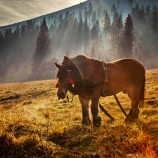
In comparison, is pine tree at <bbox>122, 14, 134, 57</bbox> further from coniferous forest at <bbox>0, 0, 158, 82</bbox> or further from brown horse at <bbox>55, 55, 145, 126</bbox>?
brown horse at <bbox>55, 55, 145, 126</bbox>

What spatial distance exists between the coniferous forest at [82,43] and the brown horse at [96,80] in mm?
59371

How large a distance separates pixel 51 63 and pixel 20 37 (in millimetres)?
65497

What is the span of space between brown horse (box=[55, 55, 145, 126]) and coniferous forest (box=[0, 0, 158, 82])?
195 ft

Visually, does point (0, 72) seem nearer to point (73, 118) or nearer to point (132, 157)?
point (73, 118)

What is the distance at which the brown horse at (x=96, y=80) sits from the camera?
934cm

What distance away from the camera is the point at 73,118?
12.5m

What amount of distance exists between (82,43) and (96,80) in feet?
358

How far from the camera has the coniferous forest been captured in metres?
79.9

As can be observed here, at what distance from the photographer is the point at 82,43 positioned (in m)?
118

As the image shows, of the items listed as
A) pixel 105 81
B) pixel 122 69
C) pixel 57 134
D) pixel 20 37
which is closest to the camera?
pixel 57 134

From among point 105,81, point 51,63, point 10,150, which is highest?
point 51,63

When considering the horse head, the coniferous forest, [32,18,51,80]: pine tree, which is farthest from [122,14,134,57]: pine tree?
the horse head

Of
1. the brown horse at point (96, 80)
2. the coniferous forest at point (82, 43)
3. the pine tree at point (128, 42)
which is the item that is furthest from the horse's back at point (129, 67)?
the pine tree at point (128, 42)

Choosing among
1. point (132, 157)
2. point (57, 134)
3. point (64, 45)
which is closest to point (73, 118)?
point (57, 134)
